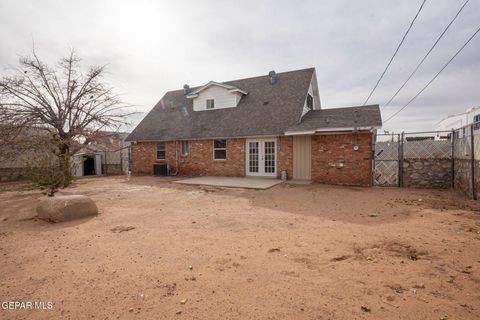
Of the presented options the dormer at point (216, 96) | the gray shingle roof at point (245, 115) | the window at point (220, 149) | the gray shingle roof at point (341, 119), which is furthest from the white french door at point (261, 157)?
the dormer at point (216, 96)

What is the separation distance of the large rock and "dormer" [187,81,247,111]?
465 inches

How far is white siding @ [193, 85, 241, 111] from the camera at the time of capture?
1669 cm

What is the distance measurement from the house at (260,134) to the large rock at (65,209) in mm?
8806

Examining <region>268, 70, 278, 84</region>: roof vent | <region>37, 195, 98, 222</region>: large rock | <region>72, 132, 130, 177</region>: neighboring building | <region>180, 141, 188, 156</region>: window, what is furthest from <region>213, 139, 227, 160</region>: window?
<region>72, 132, 130, 177</region>: neighboring building

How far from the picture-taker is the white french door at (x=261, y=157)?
13.5m

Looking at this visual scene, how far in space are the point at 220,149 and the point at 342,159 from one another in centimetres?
702

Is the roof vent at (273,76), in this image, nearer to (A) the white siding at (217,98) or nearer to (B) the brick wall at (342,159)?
(A) the white siding at (217,98)

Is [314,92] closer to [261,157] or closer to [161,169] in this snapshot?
[261,157]

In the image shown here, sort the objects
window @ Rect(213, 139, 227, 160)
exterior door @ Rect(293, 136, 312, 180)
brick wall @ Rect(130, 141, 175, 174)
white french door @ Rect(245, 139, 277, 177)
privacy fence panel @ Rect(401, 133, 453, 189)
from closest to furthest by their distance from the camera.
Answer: privacy fence panel @ Rect(401, 133, 453, 189) → exterior door @ Rect(293, 136, 312, 180) → white french door @ Rect(245, 139, 277, 177) → window @ Rect(213, 139, 227, 160) → brick wall @ Rect(130, 141, 175, 174)

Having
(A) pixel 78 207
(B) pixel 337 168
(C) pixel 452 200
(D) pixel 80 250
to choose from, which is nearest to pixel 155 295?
(D) pixel 80 250

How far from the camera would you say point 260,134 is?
516 inches

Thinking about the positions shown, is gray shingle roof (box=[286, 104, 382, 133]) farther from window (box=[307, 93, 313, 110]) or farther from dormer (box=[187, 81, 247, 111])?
dormer (box=[187, 81, 247, 111])

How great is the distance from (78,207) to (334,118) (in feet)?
38.1

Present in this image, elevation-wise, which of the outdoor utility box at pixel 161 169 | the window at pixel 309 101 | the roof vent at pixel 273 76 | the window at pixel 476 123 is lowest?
the outdoor utility box at pixel 161 169
